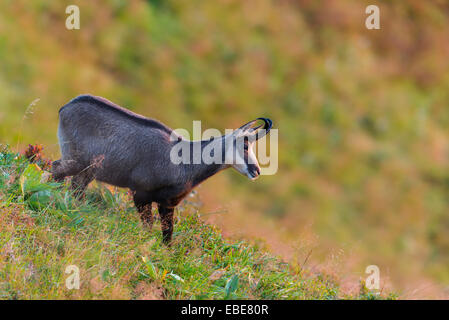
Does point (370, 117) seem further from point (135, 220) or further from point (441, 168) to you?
point (135, 220)

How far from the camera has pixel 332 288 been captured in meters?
7.64

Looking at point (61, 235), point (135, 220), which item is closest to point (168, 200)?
point (135, 220)

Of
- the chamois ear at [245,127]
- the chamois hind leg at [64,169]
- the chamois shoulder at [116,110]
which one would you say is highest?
the chamois shoulder at [116,110]

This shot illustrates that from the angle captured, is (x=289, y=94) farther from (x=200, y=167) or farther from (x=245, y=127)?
(x=200, y=167)

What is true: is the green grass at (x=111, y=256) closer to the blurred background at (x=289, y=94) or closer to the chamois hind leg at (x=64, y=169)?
the chamois hind leg at (x=64, y=169)

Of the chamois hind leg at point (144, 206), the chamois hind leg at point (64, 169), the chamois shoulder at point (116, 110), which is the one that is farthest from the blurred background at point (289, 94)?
the chamois hind leg at point (144, 206)

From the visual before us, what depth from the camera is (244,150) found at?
24.1ft

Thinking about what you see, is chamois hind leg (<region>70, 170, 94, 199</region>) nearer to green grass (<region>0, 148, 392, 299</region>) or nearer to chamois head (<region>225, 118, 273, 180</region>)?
green grass (<region>0, 148, 392, 299</region>)

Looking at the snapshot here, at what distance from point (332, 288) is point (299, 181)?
10.3 meters

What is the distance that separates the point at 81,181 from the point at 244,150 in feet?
7.14

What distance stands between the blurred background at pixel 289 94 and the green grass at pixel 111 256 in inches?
255

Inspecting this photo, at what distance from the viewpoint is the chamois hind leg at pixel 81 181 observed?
756 cm

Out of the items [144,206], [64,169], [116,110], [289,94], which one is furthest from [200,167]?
[289,94]

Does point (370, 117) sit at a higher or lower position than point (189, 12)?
lower
